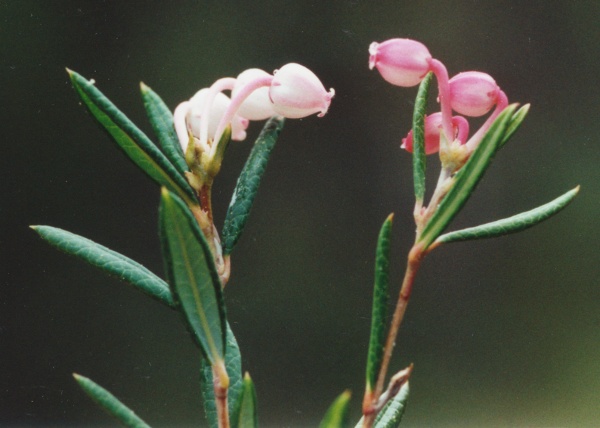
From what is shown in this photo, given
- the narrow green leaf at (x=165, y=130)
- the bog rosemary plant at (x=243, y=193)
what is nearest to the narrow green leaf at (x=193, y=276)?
the bog rosemary plant at (x=243, y=193)

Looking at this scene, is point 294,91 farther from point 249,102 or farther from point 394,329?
point 394,329

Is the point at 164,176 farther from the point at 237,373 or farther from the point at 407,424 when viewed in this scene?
the point at 407,424

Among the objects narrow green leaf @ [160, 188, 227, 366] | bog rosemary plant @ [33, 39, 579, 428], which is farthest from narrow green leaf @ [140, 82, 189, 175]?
narrow green leaf @ [160, 188, 227, 366]

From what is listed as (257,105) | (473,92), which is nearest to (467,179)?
(473,92)

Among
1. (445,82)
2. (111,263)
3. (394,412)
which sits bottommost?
(394,412)

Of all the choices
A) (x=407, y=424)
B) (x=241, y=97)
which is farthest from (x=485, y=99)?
(x=407, y=424)
